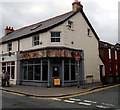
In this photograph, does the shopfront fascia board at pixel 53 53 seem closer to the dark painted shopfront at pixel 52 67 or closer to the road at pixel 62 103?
the dark painted shopfront at pixel 52 67

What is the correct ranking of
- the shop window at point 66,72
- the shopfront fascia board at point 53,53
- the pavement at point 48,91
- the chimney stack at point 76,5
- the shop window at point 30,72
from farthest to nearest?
the chimney stack at point 76,5, the shop window at point 30,72, the shop window at point 66,72, the shopfront fascia board at point 53,53, the pavement at point 48,91

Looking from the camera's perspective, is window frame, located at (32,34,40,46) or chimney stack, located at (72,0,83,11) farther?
chimney stack, located at (72,0,83,11)

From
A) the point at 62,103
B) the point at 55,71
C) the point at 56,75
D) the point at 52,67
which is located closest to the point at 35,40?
the point at 52,67

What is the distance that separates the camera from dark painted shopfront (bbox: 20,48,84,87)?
13.4m

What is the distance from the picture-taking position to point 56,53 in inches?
526

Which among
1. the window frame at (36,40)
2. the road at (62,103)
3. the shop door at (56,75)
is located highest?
the window frame at (36,40)

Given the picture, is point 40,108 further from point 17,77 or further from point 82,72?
point 17,77

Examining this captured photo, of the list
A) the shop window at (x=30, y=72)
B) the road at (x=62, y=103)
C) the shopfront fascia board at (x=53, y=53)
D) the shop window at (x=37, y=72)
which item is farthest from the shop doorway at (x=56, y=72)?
the road at (x=62, y=103)

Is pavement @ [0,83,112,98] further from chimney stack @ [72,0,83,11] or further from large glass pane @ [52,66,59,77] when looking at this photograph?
chimney stack @ [72,0,83,11]

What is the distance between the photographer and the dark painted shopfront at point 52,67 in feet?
44.1

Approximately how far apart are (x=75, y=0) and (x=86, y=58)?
685cm

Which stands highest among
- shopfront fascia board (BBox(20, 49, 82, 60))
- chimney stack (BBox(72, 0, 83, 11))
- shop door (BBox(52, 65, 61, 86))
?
chimney stack (BBox(72, 0, 83, 11))

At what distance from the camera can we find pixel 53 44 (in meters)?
13.9

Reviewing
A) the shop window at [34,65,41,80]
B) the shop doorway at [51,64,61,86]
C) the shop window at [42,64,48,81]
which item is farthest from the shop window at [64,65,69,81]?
the shop window at [34,65,41,80]
